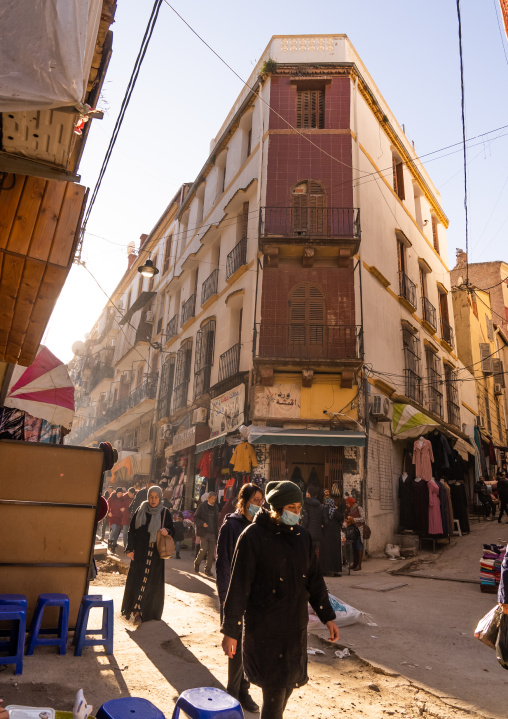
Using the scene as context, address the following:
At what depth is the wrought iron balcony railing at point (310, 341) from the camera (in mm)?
13859

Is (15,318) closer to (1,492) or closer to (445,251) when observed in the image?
(1,492)

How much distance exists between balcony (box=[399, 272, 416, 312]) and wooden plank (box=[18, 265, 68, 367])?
14.4 meters

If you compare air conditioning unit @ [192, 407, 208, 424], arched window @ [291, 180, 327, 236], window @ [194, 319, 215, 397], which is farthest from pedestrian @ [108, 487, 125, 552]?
arched window @ [291, 180, 327, 236]

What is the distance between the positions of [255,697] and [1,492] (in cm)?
298

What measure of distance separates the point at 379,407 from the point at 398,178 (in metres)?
10.8

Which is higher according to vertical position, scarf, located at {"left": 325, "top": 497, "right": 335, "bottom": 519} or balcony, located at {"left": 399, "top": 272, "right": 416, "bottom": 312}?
balcony, located at {"left": 399, "top": 272, "right": 416, "bottom": 312}

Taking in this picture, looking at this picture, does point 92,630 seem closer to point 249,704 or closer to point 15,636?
point 15,636

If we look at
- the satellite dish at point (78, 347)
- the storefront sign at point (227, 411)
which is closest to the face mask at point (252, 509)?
the storefront sign at point (227, 411)

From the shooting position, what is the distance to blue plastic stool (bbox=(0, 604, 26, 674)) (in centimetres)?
397

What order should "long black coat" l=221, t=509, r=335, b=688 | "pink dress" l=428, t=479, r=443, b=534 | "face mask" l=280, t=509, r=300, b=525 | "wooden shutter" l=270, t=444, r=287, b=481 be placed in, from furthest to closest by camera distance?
1. "pink dress" l=428, t=479, r=443, b=534
2. "wooden shutter" l=270, t=444, r=287, b=481
3. "face mask" l=280, t=509, r=300, b=525
4. "long black coat" l=221, t=509, r=335, b=688

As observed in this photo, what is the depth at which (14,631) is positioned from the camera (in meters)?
4.17

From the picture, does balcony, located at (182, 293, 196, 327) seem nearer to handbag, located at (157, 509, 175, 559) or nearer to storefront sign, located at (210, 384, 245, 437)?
storefront sign, located at (210, 384, 245, 437)

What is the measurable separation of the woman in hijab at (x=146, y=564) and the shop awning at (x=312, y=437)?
6.32 meters

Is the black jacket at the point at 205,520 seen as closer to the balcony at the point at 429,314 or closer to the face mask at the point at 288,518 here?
the face mask at the point at 288,518
